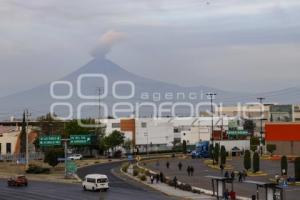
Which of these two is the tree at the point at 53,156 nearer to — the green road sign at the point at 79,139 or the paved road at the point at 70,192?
the green road sign at the point at 79,139

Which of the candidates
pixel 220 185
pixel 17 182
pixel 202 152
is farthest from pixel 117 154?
pixel 220 185

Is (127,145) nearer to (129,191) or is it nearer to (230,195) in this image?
(129,191)

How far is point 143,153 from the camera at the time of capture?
506 ft

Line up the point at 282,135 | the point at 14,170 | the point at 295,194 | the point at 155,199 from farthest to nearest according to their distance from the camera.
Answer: the point at 282,135 < the point at 14,170 < the point at 295,194 < the point at 155,199

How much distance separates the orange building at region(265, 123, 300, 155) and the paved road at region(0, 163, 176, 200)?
49.2m

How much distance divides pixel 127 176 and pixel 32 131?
6562 centimetres

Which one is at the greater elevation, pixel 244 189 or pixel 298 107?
pixel 298 107

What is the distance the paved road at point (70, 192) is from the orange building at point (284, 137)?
1938 inches

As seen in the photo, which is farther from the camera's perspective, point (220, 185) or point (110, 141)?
point (110, 141)

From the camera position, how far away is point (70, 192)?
5962 cm

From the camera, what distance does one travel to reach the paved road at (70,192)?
54438 millimetres

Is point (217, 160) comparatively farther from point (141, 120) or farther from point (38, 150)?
point (141, 120)

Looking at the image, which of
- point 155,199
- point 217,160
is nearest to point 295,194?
point 155,199

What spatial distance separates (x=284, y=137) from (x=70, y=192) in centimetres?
→ 6396
